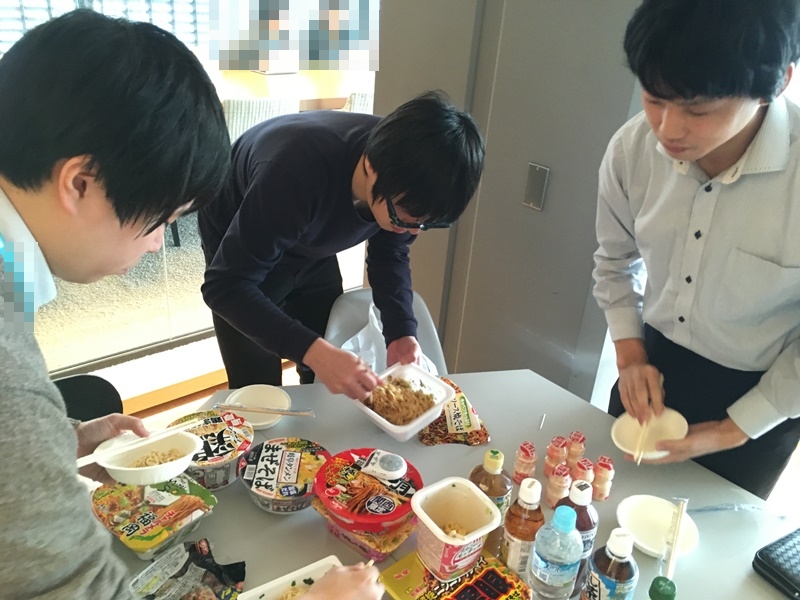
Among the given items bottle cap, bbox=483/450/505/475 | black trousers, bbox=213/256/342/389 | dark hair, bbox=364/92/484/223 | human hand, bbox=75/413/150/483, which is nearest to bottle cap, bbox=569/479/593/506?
bottle cap, bbox=483/450/505/475

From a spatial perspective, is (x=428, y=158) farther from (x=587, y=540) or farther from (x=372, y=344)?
(x=587, y=540)

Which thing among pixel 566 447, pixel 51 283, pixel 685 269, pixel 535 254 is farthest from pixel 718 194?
pixel 51 283

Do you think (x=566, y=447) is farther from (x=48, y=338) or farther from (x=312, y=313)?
(x=48, y=338)

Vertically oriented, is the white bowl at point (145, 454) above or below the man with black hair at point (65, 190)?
below

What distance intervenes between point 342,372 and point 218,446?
0.92 ft

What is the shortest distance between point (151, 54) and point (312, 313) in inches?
43.8

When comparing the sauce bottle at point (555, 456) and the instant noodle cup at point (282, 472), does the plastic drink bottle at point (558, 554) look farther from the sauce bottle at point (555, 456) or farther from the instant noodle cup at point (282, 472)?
the instant noodle cup at point (282, 472)

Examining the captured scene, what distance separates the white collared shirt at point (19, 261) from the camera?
0.58 m

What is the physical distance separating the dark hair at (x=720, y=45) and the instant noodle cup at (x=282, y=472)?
83 cm

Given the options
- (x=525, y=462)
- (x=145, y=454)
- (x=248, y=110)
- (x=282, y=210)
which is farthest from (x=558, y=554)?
(x=248, y=110)

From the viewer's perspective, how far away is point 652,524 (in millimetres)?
1033

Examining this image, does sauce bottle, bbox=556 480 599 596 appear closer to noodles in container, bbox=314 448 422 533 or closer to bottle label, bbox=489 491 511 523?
bottle label, bbox=489 491 511 523

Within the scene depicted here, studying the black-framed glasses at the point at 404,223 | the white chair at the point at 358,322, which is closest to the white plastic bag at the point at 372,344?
the white chair at the point at 358,322

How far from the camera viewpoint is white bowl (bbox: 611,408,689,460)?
115cm
